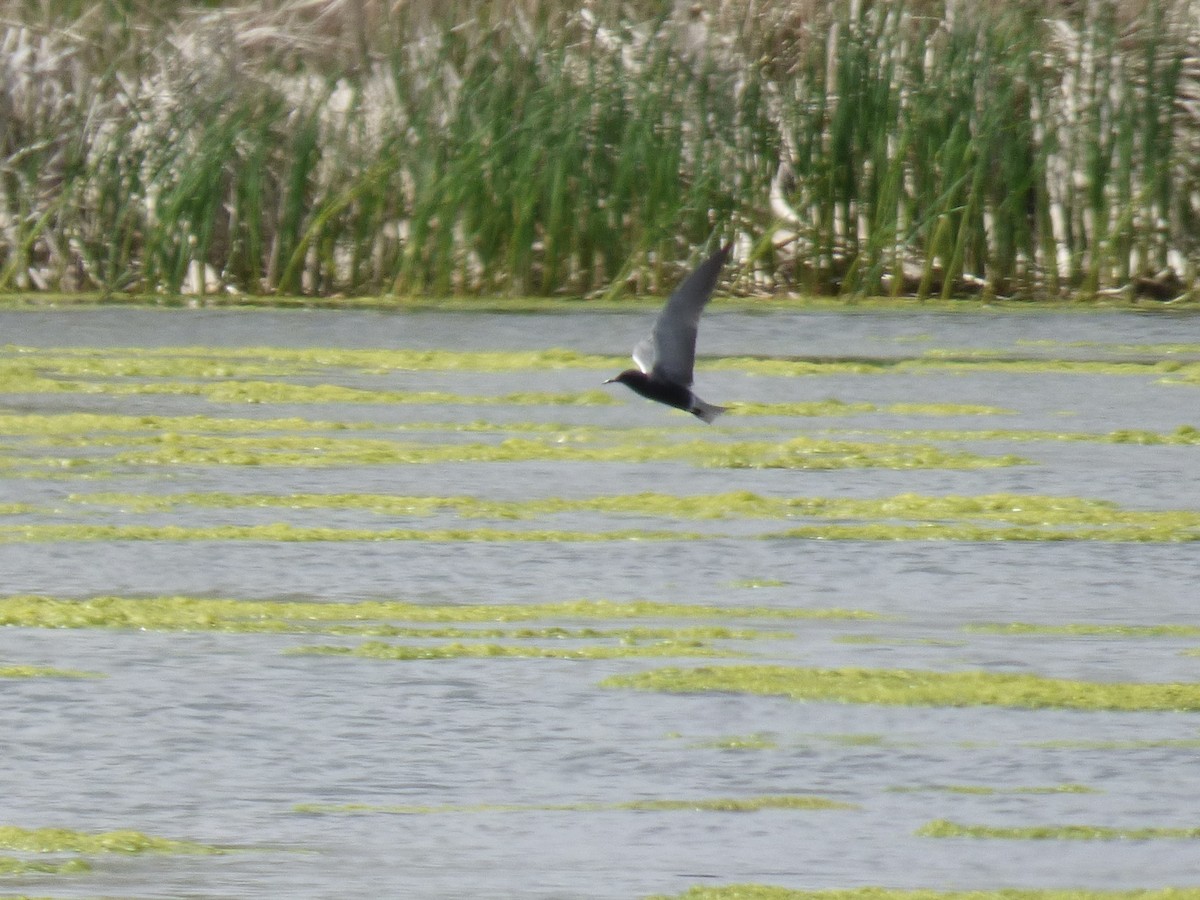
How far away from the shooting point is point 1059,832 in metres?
4.06

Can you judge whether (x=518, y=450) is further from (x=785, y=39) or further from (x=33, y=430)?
(x=785, y=39)

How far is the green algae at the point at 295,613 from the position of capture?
5711 millimetres

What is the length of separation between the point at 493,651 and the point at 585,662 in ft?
0.67

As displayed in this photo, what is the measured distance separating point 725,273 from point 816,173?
809 millimetres

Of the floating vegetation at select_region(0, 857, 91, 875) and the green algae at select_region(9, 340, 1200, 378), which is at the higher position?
the green algae at select_region(9, 340, 1200, 378)

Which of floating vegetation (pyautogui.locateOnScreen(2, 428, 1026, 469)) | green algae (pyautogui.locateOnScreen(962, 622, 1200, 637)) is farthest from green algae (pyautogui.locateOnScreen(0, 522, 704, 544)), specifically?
green algae (pyautogui.locateOnScreen(962, 622, 1200, 637))

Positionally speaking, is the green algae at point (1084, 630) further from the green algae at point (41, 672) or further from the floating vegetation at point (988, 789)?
the green algae at point (41, 672)

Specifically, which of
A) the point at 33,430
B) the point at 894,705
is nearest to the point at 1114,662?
the point at 894,705

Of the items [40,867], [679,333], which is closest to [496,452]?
[679,333]

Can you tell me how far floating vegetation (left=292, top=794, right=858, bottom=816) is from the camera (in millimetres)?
4211

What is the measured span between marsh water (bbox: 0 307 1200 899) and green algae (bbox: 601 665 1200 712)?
5 centimetres

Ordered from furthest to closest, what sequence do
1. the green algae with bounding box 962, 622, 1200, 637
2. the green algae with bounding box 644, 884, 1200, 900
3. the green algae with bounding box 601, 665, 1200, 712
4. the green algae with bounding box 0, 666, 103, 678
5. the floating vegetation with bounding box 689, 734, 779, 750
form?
the green algae with bounding box 962, 622, 1200, 637 → the green algae with bounding box 0, 666, 103, 678 → the green algae with bounding box 601, 665, 1200, 712 → the floating vegetation with bounding box 689, 734, 779, 750 → the green algae with bounding box 644, 884, 1200, 900

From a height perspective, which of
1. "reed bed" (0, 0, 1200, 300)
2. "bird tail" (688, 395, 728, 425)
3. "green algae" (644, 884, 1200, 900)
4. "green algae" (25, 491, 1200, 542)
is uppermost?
"reed bed" (0, 0, 1200, 300)

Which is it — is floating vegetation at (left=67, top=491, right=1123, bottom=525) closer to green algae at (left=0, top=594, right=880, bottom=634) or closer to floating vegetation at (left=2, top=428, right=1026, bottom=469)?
floating vegetation at (left=2, top=428, right=1026, bottom=469)
